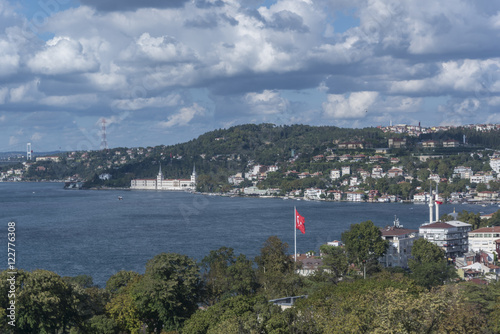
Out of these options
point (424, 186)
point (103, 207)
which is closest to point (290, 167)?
point (424, 186)

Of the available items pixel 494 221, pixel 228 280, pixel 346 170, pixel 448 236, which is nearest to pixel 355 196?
pixel 346 170

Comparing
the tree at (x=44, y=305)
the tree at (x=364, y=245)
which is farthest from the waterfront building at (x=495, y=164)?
the tree at (x=44, y=305)

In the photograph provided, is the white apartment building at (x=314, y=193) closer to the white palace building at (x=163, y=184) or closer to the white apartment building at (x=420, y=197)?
the white apartment building at (x=420, y=197)

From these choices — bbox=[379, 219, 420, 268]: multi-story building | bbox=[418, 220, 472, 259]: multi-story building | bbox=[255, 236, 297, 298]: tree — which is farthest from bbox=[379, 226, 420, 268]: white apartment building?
bbox=[255, 236, 297, 298]: tree

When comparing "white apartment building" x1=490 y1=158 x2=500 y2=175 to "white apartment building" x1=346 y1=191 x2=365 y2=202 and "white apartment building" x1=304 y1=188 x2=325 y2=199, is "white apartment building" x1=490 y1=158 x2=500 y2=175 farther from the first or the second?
"white apartment building" x1=304 y1=188 x2=325 y2=199

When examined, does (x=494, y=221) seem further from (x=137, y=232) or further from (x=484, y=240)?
(x=137, y=232)

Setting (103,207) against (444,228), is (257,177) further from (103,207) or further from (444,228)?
(444,228)
